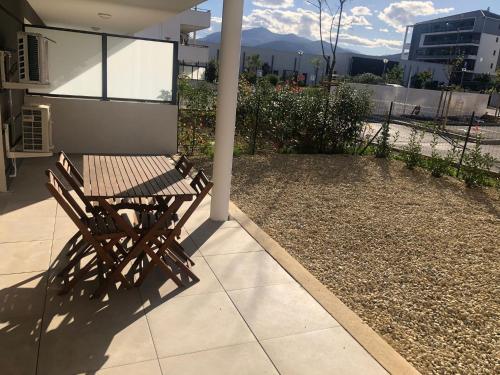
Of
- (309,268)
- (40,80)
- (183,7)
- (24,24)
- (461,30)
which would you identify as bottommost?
(309,268)

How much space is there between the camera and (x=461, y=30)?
264 ft

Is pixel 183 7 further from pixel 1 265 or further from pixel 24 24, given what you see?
pixel 1 265

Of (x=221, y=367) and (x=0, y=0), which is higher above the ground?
(x=0, y=0)

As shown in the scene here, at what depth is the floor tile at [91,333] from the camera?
2441 mm

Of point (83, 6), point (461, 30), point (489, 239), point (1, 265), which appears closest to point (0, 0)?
point (83, 6)

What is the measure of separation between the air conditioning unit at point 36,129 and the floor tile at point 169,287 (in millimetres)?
3156

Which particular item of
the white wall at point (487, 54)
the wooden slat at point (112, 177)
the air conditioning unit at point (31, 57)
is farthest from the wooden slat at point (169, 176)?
the white wall at point (487, 54)

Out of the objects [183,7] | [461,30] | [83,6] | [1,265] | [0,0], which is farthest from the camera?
[461,30]

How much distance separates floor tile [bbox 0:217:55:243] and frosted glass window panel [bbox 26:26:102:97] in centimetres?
383

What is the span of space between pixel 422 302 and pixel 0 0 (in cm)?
565

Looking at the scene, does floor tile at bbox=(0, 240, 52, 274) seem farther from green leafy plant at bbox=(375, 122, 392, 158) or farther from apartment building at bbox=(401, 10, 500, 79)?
apartment building at bbox=(401, 10, 500, 79)

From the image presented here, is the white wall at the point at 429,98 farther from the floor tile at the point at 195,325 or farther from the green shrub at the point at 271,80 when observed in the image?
the floor tile at the point at 195,325

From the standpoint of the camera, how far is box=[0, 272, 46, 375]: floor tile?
239 centimetres

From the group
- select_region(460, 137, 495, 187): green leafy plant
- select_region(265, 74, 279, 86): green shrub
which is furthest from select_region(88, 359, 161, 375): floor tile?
select_region(265, 74, 279, 86): green shrub
